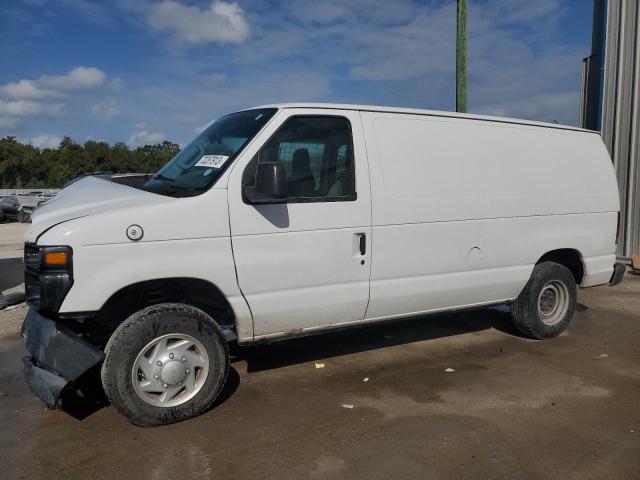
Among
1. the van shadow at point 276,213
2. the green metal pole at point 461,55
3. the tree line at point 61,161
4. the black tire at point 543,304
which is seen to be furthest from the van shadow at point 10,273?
the tree line at point 61,161

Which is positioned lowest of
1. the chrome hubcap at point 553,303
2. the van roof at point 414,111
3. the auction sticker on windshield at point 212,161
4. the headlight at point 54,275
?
the chrome hubcap at point 553,303

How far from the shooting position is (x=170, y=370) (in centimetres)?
401

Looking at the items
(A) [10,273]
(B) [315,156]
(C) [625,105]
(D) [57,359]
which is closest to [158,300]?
(D) [57,359]

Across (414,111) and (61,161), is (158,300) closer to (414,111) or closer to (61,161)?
(414,111)

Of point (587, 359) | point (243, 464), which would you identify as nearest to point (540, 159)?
point (587, 359)

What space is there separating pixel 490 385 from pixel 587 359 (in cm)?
135

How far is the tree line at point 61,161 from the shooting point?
2343 inches

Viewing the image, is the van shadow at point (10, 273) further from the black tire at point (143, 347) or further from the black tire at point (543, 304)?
the black tire at point (543, 304)

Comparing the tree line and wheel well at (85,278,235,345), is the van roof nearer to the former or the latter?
wheel well at (85,278,235,345)

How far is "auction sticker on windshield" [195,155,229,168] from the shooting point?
4289mm

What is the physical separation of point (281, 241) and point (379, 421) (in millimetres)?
1477

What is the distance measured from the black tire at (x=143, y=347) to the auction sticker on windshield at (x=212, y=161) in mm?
1070

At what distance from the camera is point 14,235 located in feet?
66.5

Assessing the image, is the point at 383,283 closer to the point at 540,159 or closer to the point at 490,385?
the point at 490,385
